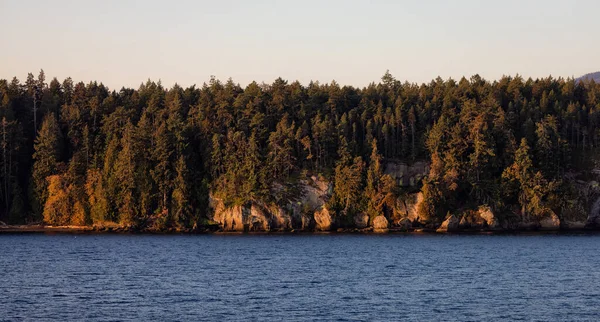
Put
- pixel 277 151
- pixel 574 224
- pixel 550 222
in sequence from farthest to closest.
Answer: pixel 277 151
pixel 574 224
pixel 550 222

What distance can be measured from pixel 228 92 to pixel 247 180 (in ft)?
94.3

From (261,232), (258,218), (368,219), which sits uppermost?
(258,218)

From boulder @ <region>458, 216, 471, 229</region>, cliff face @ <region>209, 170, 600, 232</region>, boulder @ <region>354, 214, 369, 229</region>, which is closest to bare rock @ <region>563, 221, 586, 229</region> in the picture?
cliff face @ <region>209, 170, 600, 232</region>

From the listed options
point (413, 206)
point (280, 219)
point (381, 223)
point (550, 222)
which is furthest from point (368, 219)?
point (550, 222)

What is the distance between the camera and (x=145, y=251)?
296ft

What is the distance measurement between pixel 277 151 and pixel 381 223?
77.1 feet

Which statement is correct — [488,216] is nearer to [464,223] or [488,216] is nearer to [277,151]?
[464,223]

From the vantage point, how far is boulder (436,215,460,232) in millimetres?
120125

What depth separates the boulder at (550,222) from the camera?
12169cm

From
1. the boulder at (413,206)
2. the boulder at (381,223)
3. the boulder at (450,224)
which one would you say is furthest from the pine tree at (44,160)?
the boulder at (450,224)

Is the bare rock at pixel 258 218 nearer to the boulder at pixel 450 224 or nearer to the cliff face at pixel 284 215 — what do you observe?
the cliff face at pixel 284 215

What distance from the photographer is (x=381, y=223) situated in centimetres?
12131

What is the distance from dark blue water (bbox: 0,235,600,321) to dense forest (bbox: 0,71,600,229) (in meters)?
19.6

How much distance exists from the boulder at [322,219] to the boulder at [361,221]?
16.5 feet
